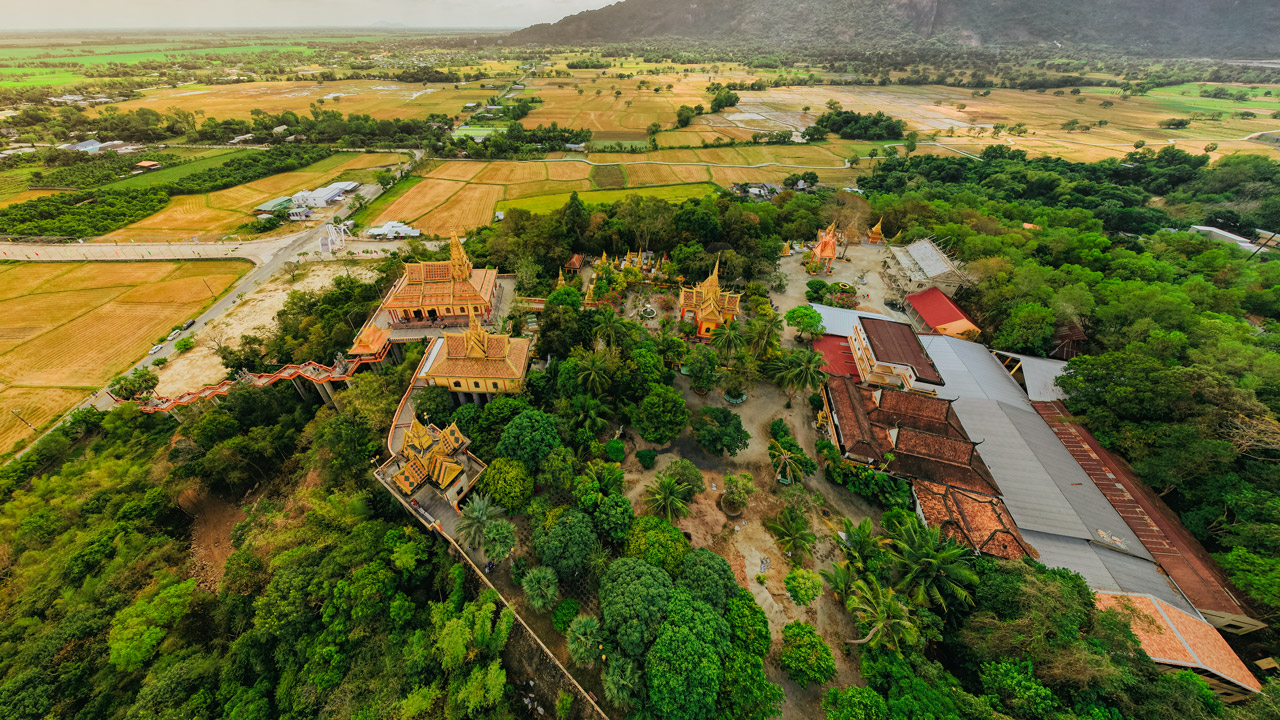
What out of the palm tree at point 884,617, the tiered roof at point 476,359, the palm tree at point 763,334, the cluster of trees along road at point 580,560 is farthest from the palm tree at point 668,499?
the palm tree at point 763,334

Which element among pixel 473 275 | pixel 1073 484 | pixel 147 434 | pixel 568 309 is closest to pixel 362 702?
pixel 568 309

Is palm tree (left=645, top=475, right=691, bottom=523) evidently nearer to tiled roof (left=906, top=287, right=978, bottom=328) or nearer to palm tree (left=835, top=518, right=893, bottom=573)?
palm tree (left=835, top=518, right=893, bottom=573)

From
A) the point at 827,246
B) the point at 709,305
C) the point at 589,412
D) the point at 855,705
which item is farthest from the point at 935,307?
the point at 855,705

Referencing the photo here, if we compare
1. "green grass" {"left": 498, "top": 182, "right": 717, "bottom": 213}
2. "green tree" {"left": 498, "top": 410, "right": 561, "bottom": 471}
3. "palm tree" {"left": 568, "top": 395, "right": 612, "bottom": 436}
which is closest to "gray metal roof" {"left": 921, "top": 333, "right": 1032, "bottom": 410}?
"palm tree" {"left": 568, "top": 395, "right": 612, "bottom": 436}

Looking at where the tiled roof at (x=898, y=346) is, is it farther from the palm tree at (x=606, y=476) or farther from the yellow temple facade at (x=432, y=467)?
the yellow temple facade at (x=432, y=467)

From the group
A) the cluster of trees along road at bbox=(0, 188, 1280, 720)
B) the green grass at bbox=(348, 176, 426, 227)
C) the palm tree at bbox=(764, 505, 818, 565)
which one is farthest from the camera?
the green grass at bbox=(348, 176, 426, 227)

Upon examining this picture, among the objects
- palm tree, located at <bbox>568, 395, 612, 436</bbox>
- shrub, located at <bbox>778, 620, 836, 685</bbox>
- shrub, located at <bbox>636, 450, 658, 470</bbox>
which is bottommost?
shrub, located at <bbox>778, 620, 836, 685</bbox>

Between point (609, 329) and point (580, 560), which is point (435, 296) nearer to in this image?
point (609, 329)
